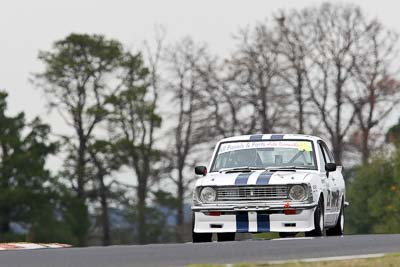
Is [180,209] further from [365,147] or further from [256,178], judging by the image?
[256,178]

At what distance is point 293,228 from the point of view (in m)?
20.4

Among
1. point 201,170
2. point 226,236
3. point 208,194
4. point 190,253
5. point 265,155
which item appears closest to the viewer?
point 190,253

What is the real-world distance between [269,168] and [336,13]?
165 ft

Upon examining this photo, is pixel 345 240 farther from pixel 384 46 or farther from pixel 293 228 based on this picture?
pixel 384 46

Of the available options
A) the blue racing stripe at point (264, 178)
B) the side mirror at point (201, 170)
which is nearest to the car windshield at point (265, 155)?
the side mirror at point (201, 170)

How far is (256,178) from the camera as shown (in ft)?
67.9

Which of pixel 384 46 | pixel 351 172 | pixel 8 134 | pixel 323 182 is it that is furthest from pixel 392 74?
pixel 323 182

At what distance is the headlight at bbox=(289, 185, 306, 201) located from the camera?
810 inches

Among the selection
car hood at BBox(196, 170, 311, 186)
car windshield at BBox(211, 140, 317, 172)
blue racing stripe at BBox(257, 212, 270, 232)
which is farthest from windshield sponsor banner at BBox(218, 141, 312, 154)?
blue racing stripe at BBox(257, 212, 270, 232)

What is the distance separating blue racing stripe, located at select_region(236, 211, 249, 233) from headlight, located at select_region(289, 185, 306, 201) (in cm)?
77

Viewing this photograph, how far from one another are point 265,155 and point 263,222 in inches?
65.4

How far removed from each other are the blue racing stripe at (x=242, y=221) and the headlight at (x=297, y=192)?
2.53 ft

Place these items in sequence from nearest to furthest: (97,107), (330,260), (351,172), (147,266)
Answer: (147,266)
(330,260)
(97,107)
(351,172)

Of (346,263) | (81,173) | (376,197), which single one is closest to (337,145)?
(81,173)
